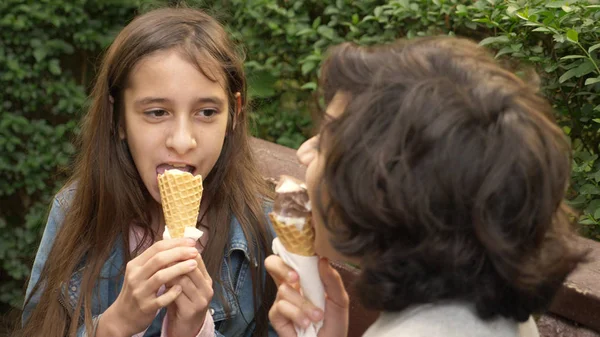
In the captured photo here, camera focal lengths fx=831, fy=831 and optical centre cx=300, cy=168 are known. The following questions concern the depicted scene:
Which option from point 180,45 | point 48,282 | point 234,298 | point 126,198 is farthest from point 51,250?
point 180,45

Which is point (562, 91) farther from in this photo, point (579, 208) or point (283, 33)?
point (283, 33)

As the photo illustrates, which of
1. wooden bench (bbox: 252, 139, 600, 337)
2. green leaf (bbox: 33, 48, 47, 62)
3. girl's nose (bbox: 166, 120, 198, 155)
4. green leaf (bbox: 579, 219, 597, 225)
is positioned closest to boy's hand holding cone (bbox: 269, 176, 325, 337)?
wooden bench (bbox: 252, 139, 600, 337)

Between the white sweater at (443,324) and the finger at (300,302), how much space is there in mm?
287

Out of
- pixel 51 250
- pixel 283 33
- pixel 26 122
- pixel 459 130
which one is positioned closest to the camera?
pixel 459 130

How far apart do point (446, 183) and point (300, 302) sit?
0.56 meters

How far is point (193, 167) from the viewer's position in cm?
236

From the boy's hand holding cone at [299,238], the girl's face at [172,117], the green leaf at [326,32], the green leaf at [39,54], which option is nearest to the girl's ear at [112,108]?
the girl's face at [172,117]

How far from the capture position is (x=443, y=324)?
1.47 m

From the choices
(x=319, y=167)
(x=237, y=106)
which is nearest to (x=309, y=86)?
(x=237, y=106)

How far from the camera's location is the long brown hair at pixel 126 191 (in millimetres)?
2477

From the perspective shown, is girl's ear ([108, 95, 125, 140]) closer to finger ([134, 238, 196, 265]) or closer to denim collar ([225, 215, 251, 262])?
denim collar ([225, 215, 251, 262])

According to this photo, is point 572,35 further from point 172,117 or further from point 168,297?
point 168,297

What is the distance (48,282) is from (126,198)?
384mm

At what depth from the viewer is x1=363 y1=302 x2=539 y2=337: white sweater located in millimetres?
1464
